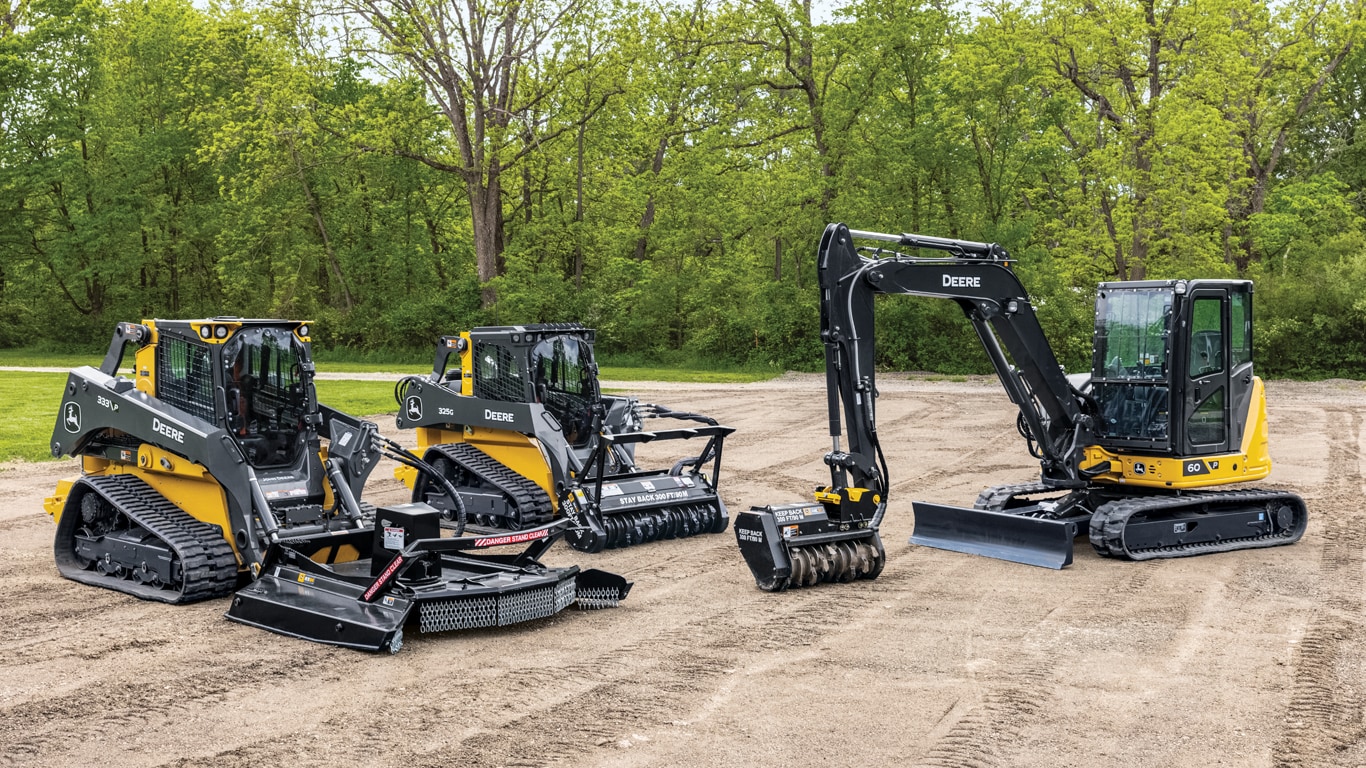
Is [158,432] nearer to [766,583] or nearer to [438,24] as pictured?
[766,583]

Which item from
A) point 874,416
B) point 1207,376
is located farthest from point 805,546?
point 1207,376

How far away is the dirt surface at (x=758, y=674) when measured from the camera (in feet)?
19.9

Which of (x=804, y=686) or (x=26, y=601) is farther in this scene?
(x=26, y=601)

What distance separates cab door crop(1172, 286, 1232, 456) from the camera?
36.9 ft

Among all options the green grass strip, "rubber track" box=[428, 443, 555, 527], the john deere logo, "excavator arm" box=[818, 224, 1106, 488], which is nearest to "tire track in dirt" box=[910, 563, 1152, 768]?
"excavator arm" box=[818, 224, 1106, 488]

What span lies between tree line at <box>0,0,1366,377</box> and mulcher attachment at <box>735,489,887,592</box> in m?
21.0

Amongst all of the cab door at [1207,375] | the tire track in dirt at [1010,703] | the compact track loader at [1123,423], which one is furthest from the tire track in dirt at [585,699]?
the cab door at [1207,375]

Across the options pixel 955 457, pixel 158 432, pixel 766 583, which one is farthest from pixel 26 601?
pixel 955 457

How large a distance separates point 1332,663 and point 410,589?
19.1 feet

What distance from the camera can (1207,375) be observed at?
37.3 ft

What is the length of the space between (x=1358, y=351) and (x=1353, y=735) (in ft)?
87.6

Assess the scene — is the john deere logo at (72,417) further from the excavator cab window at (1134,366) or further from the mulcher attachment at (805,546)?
the excavator cab window at (1134,366)

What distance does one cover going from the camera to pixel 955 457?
17938mm

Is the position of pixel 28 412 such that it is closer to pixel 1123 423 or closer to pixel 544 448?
pixel 544 448
